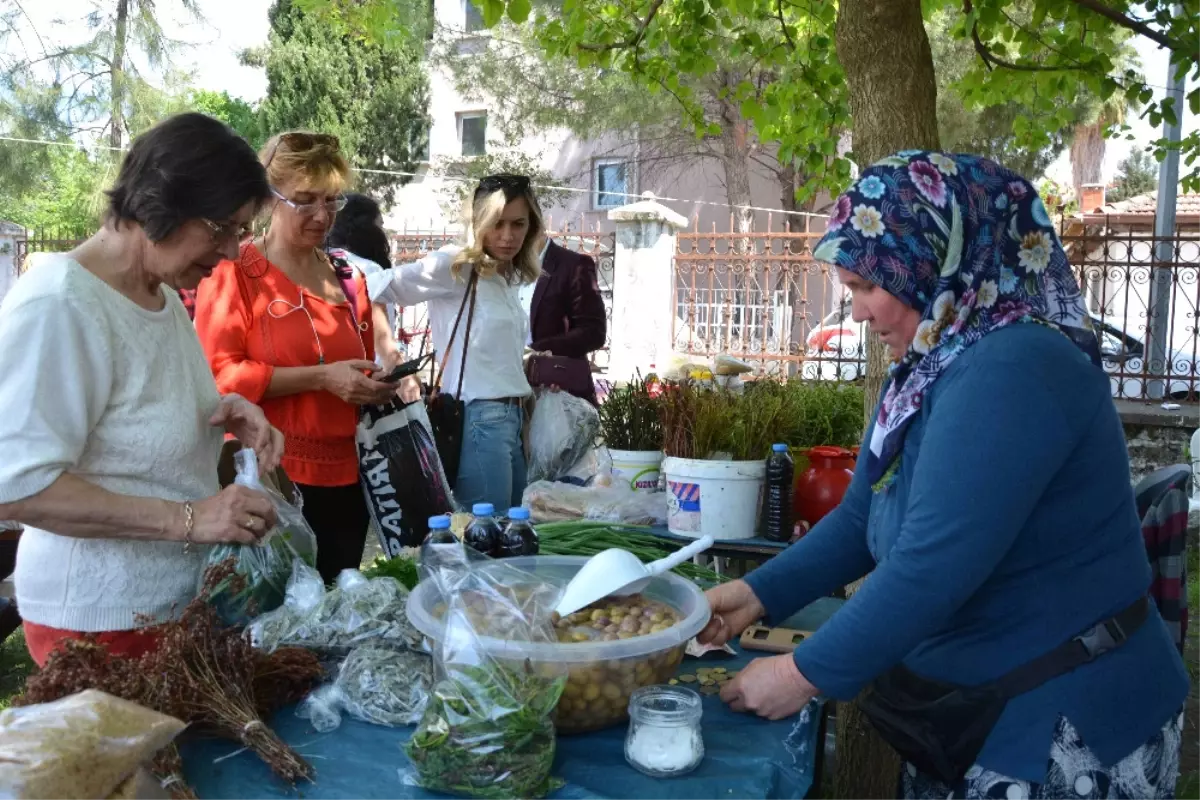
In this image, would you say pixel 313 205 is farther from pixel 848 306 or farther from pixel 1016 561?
pixel 848 306

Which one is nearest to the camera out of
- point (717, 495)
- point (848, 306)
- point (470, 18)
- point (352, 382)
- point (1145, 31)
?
point (717, 495)

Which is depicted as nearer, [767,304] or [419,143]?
[767,304]

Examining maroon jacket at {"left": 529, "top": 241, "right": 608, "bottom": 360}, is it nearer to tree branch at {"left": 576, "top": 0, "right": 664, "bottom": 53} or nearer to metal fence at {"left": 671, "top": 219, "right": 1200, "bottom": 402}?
tree branch at {"left": 576, "top": 0, "right": 664, "bottom": 53}

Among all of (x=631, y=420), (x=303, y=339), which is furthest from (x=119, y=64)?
(x=631, y=420)

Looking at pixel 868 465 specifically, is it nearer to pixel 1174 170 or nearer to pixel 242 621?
pixel 242 621

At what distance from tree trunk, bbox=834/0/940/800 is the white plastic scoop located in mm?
1181

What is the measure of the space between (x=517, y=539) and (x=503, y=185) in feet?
6.52

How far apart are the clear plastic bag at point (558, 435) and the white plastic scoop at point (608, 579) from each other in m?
2.12

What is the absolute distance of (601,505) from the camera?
2.85 m

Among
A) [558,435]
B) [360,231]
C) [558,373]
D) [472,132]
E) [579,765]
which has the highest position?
[472,132]

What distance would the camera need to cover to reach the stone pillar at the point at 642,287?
1029cm

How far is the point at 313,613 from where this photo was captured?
5.52ft

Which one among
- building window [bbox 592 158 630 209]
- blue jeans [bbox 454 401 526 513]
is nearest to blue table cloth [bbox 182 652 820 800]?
blue jeans [bbox 454 401 526 513]

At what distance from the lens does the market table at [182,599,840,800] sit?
4.28ft
